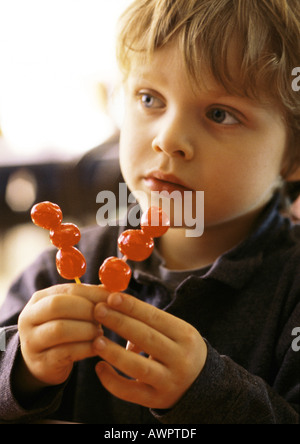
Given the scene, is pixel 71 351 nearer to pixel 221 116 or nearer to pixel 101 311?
pixel 101 311

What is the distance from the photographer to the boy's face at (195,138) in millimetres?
526

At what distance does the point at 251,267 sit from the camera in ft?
2.03

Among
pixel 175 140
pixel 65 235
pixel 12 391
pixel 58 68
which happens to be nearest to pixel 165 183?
pixel 175 140

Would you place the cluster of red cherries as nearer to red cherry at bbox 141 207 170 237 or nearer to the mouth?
red cherry at bbox 141 207 170 237

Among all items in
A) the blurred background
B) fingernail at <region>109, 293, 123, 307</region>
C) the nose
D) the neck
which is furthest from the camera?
the blurred background

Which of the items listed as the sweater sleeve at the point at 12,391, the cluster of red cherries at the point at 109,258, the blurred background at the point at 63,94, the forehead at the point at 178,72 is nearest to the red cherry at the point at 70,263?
the cluster of red cherries at the point at 109,258

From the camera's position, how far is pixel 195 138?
532 mm

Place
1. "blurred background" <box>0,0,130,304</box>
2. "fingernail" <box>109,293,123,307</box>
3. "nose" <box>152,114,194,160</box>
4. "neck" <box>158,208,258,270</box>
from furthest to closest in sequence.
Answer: "blurred background" <box>0,0,130,304</box>, "neck" <box>158,208,258,270</box>, "nose" <box>152,114,194,160</box>, "fingernail" <box>109,293,123,307</box>

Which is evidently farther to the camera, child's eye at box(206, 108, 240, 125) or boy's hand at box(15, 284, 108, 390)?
child's eye at box(206, 108, 240, 125)

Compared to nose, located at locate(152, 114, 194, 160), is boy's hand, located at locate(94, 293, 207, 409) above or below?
below

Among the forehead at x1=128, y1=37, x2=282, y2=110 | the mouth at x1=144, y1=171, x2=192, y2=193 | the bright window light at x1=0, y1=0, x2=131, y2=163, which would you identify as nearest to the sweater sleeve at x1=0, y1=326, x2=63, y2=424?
the mouth at x1=144, y1=171, x2=192, y2=193

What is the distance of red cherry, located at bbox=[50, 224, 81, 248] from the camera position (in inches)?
17.0

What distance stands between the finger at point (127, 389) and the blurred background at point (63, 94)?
35 cm

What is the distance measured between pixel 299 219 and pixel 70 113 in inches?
20.0
